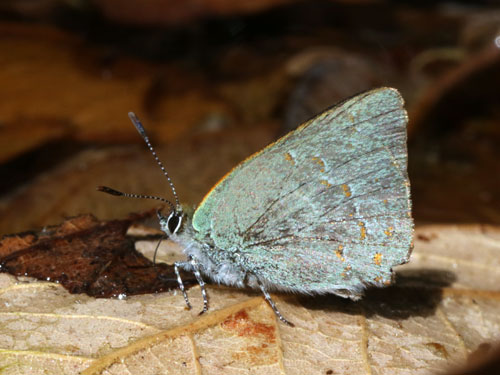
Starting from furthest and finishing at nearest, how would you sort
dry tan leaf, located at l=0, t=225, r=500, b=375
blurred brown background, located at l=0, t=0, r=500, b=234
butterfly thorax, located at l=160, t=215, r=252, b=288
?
1. blurred brown background, located at l=0, t=0, r=500, b=234
2. butterfly thorax, located at l=160, t=215, r=252, b=288
3. dry tan leaf, located at l=0, t=225, r=500, b=375

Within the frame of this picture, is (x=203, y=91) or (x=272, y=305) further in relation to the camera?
(x=203, y=91)

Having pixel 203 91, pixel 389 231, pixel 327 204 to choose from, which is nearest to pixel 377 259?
pixel 389 231

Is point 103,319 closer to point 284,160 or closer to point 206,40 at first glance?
point 284,160

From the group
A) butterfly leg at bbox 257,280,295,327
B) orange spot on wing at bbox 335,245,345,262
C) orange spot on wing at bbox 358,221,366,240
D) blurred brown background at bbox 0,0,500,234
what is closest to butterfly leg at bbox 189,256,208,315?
butterfly leg at bbox 257,280,295,327

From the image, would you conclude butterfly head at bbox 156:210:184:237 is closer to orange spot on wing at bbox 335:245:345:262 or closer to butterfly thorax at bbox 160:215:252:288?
butterfly thorax at bbox 160:215:252:288

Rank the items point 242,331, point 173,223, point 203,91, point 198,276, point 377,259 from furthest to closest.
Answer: point 203,91
point 173,223
point 198,276
point 377,259
point 242,331

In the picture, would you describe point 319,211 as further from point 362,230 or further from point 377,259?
point 377,259
